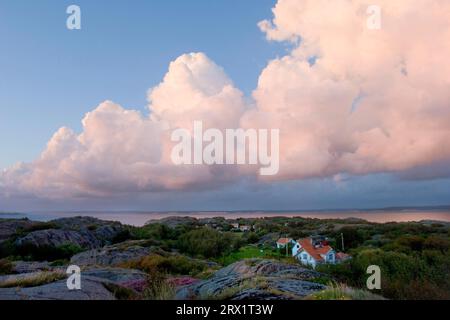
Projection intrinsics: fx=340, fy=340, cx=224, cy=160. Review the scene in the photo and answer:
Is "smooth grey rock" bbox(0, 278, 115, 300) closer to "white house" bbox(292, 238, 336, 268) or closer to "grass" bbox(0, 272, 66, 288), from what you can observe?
"grass" bbox(0, 272, 66, 288)

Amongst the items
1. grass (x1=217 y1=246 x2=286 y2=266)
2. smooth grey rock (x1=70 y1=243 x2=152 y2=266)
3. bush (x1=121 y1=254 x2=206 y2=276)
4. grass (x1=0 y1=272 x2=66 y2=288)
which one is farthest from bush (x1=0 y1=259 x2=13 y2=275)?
grass (x1=217 y1=246 x2=286 y2=266)

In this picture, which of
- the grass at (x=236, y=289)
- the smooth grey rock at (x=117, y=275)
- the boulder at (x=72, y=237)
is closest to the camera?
the grass at (x=236, y=289)

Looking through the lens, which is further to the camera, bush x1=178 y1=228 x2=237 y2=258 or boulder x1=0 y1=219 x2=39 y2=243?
bush x1=178 y1=228 x2=237 y2=258

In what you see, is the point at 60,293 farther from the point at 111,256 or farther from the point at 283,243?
the point at 283,243

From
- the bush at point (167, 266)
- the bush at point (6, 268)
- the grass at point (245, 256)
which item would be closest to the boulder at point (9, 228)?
the bush at point (6, 268)

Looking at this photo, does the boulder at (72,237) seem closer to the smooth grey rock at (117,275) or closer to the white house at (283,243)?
the white house at (283,243)

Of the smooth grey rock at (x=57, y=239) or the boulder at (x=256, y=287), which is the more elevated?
the boulder at (x=256, y=287)

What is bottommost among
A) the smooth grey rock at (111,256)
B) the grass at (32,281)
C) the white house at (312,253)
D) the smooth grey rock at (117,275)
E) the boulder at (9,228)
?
the white house at (312,253)

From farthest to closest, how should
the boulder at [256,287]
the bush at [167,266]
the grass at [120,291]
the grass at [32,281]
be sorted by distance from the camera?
the bush at [167,266], the grass at [32,281], the grass at [120,291], the boulder at [256,287]
